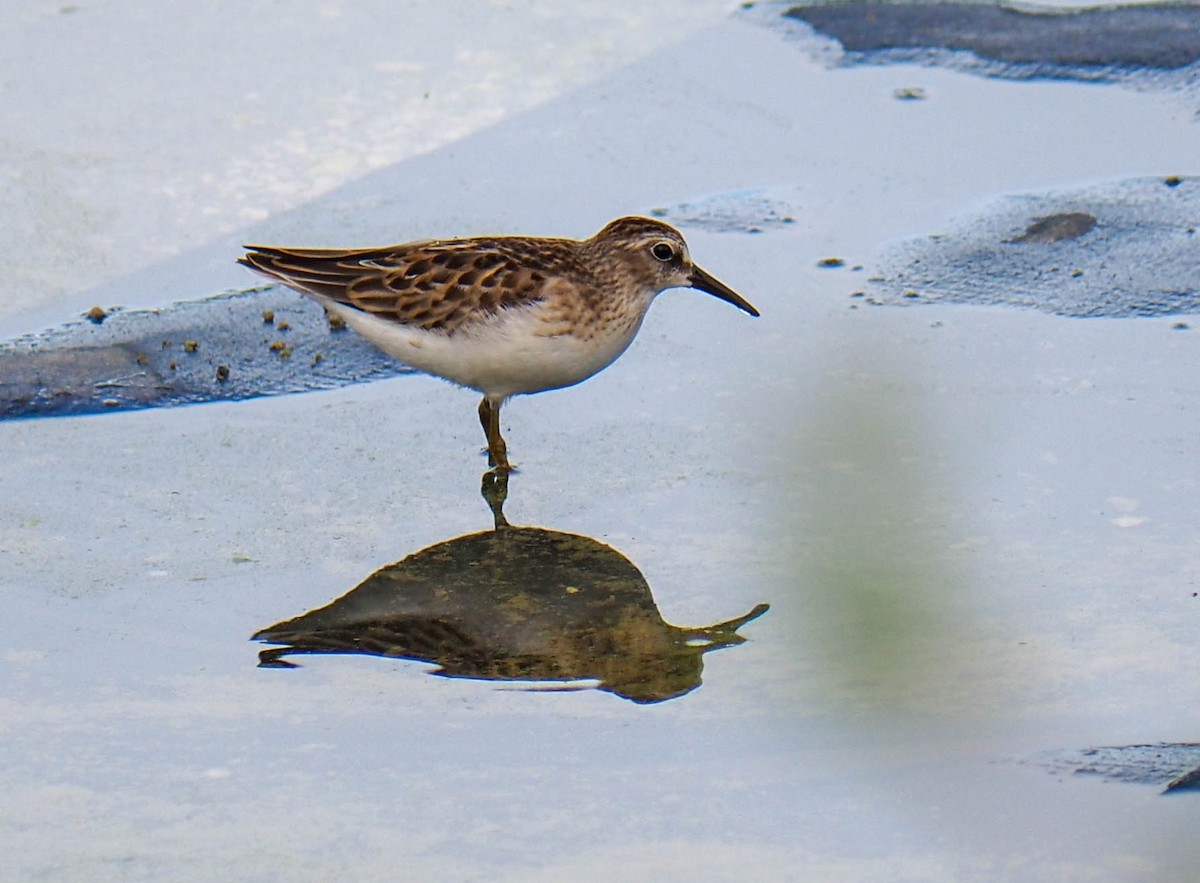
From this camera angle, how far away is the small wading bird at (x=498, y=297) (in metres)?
6.08

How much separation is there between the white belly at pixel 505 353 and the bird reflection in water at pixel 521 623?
0.77m

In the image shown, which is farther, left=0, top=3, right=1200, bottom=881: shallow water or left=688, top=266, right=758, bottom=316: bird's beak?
left=688, top=266, right=758, bottom=316: bird's beak

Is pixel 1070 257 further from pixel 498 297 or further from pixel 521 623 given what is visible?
pixel 521 623

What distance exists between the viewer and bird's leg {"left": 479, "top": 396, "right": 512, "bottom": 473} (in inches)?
237

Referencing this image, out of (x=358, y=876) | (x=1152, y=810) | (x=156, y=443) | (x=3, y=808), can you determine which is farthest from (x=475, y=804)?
(x=156, y=443)

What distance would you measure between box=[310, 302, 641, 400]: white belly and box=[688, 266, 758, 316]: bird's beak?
48 centimetres

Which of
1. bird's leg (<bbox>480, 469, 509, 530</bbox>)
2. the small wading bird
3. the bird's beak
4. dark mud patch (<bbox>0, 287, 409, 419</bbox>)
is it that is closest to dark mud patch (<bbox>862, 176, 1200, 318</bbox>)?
the bird's beak

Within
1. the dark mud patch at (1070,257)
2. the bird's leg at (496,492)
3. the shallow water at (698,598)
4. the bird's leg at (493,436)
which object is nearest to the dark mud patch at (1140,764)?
the shallow water at (698,598)

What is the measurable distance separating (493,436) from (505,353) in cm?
28

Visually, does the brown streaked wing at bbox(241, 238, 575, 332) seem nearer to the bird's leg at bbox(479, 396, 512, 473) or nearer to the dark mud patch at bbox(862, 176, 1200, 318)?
the bird's leg at bbox(479, 396, 512, 473)

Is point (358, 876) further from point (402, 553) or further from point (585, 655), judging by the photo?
point (402, 553)

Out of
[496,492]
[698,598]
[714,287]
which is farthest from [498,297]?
[698,598]

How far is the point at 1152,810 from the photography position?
13.1 feet

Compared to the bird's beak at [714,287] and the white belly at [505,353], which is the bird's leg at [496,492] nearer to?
the white belly at [505,353]
